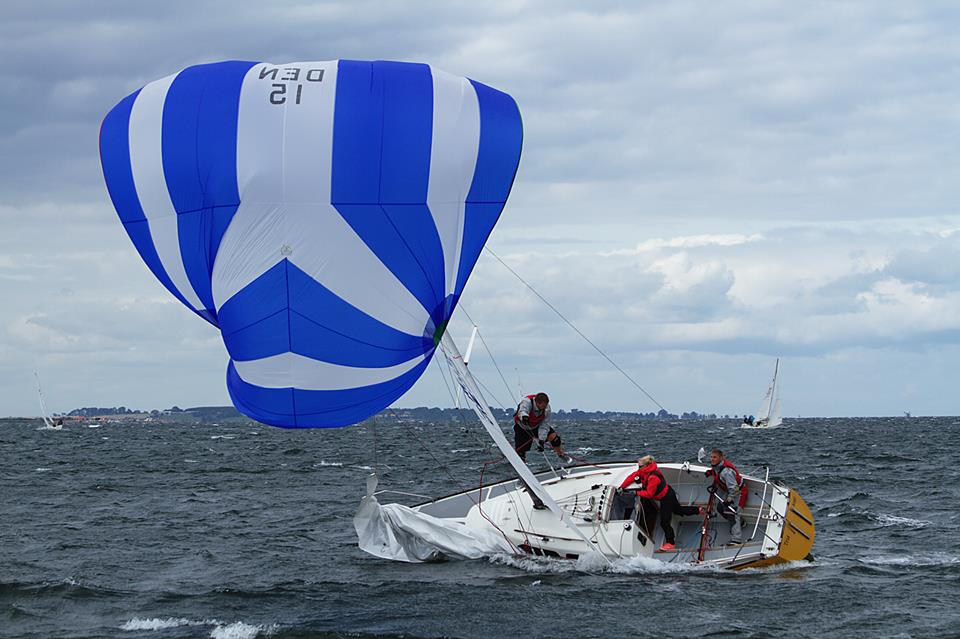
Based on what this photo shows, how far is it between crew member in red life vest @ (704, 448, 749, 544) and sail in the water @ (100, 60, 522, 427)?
17.9 feet

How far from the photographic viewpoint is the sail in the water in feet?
38.0

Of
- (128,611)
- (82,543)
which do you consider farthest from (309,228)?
(82,543)

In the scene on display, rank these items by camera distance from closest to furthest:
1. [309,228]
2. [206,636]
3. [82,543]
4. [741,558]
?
[309,228], [206,636], [741,558], [82,543]

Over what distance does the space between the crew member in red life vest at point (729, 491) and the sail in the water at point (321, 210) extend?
546 centimetres

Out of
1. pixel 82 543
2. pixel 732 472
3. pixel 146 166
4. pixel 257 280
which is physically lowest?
pixel 82 543

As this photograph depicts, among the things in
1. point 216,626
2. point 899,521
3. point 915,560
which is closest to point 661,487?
point 915,560

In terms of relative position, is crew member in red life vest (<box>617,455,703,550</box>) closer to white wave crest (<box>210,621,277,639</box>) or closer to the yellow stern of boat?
the yellow stern of boat

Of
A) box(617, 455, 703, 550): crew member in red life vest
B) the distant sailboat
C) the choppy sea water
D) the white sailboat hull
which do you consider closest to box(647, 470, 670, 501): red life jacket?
box(617, 455, 703, 550): crew member in red life vest

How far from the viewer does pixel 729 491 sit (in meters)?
16.1

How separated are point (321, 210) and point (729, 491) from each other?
7.71 meters

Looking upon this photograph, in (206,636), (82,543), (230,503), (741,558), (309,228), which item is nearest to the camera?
(309,228)

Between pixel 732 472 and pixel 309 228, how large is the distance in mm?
7529

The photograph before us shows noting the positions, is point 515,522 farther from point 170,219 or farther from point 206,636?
point 170,219

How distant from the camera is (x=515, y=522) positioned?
626 inches
